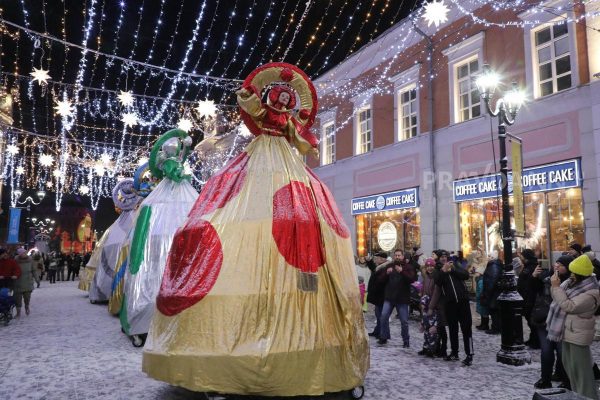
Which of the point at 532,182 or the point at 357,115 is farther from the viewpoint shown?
the point at 357,115

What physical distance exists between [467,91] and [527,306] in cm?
919

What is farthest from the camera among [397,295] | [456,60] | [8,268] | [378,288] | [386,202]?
[386,202]

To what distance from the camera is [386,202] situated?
17.0 metres

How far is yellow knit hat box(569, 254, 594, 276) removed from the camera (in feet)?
14.5

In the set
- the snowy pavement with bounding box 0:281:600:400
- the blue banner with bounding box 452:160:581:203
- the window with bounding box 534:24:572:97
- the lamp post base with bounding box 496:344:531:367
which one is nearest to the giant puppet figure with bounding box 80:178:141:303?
the snowy pavement with bounding box 0:281:600:400

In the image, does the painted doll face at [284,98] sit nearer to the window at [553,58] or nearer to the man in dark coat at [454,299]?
the man in dark coat at [454,299]

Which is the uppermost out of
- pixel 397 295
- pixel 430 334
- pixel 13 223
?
pixel 13 223

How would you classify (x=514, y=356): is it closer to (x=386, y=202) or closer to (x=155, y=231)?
(x=155, y=231)

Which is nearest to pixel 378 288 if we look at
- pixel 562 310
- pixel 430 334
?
pixel 430 334

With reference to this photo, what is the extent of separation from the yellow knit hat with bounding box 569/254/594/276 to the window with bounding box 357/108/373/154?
45.5 feet

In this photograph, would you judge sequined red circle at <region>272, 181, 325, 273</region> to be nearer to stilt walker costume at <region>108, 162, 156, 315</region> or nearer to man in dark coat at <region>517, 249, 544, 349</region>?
man in dark coat at <region>517, 249, 544, 349</region>

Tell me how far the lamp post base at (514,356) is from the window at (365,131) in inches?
487

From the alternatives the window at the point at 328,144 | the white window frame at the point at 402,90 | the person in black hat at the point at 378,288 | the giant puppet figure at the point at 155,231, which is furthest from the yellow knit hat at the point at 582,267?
the window at the point at 328,144

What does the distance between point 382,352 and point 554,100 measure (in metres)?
8.71
